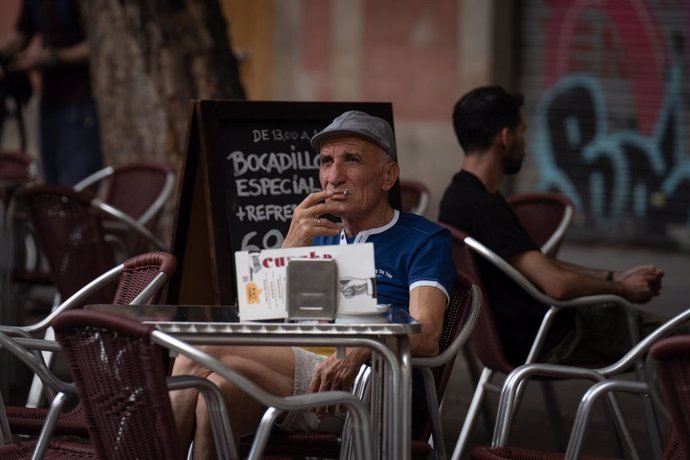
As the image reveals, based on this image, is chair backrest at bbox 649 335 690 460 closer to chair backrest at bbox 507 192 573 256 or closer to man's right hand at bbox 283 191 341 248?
man's right hand at bbox 283 191 341 248

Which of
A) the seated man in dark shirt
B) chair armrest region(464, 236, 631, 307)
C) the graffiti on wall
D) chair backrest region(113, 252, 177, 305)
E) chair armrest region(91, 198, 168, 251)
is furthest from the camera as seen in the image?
the graffiti on wall

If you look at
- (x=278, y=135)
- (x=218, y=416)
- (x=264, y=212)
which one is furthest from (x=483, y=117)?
(x=218, y=416)

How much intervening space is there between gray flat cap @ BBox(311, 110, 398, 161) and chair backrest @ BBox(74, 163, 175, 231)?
3.27 metres

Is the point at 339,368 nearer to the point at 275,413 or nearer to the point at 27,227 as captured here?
the point at 275,413

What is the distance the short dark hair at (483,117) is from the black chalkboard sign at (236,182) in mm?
421

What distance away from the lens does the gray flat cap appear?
167 inches

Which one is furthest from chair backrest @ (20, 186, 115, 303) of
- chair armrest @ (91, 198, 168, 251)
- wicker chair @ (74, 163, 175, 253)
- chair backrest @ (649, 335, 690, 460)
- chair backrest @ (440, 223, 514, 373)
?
chair backrest @ (649, 335, 690, 460)

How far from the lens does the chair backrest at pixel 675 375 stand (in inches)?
113

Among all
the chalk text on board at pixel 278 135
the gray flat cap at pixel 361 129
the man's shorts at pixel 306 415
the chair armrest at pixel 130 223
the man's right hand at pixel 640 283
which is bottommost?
the man's shorts at pixel 306 415

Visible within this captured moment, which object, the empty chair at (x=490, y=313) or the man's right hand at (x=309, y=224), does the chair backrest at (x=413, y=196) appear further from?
the man's right hand at (x=309, y=224)

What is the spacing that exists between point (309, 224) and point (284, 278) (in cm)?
65

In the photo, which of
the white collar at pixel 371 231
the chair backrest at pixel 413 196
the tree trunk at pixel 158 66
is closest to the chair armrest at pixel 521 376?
the white collar at pixel 371 231

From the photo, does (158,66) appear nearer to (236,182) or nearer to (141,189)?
(141,189)

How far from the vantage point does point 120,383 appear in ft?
10.8
